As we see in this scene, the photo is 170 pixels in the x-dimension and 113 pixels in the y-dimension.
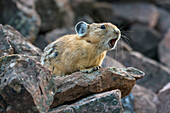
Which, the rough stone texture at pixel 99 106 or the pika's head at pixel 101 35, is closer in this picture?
the rough stone texture at pixel 99 106

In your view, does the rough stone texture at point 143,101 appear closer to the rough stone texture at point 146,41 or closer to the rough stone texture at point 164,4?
the rough stone texture at point 146,41

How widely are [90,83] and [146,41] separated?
1060 cm

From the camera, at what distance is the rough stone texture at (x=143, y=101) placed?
9586 mm

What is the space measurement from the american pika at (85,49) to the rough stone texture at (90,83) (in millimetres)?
268

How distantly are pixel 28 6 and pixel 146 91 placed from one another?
602cm

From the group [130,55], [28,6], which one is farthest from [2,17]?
[130,55]

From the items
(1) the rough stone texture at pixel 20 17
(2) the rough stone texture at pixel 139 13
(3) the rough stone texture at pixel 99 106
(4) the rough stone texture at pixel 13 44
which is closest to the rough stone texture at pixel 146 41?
(2) the rough stone texture at pixel 139 13

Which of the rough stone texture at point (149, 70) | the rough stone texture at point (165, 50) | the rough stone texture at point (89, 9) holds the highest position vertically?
the rough stone texture at point (89, 9)

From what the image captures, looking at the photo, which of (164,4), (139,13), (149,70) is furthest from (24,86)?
(164,4)

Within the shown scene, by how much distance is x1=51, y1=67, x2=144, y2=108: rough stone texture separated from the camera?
6.57 meters

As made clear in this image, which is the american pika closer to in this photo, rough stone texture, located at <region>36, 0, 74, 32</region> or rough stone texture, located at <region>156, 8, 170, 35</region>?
rough stone texture, located at <region>36, 0, 74, 32</region>

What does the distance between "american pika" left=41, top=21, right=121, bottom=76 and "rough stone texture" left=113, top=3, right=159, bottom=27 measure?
1163cm

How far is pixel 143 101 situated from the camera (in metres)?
9.91

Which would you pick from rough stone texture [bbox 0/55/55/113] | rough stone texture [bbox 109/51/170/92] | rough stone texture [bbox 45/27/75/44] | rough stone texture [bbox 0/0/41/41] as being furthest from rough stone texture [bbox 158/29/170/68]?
rough stone texture [bbox 0/55/55/113]
